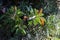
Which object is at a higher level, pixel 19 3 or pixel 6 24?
pixel 19 3

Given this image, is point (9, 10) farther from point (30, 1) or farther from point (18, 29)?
point (30, 1)

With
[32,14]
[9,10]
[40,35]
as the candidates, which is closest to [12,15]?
[9,10]

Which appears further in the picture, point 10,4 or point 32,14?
point 10,4

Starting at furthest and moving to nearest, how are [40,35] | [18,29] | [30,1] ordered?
1. [30,1]
2. [40,35]
3. [18,29]

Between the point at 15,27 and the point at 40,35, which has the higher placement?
the point at 15,27

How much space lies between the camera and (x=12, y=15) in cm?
312

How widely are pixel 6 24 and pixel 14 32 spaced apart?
18 cm

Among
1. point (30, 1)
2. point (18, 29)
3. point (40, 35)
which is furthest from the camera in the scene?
point (30, 1)

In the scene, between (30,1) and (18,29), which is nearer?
(18,29)

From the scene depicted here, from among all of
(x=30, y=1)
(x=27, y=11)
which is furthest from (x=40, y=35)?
(x=30, y=1)

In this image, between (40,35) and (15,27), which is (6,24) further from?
(40,35)

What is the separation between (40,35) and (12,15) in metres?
0.57

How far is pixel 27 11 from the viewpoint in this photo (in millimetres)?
3354

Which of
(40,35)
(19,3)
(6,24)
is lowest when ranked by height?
(40,35)
